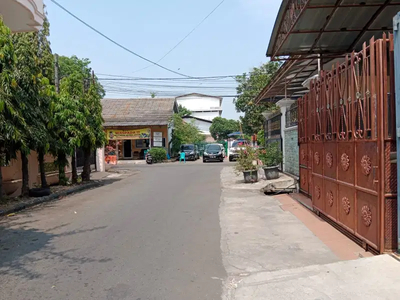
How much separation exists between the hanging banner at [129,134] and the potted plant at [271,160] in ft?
76.9

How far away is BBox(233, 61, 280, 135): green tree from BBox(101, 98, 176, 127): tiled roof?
7.60 metres

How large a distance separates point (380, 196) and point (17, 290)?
15.6 ft

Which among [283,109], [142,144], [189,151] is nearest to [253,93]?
[189,151]

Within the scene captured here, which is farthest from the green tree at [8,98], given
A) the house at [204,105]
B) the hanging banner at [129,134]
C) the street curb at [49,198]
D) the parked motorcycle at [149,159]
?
the house at [204,105]

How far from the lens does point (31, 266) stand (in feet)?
18.5

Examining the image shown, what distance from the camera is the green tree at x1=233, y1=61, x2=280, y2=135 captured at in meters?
29.5

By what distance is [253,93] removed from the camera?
32656 mm

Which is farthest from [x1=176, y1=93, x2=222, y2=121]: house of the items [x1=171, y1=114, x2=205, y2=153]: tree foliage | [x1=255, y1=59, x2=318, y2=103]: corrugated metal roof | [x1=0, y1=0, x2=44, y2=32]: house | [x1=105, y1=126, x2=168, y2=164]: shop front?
[x1=0, y1=0, x2=44, y2=32]: house

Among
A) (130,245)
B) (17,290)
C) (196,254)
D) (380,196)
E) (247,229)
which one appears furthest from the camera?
(247,229)

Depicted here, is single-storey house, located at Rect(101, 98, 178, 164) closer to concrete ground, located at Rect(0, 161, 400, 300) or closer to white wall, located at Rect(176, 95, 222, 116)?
concrete ground, located at Rect(0, 161, 400, 300)

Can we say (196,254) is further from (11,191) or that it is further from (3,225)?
(11,191)

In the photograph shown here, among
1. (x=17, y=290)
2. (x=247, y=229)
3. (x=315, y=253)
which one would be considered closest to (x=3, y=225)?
(x=17, y=290)

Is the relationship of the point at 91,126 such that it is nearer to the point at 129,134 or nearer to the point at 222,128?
the point at 129,134

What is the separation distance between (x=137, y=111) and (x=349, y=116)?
120ft
